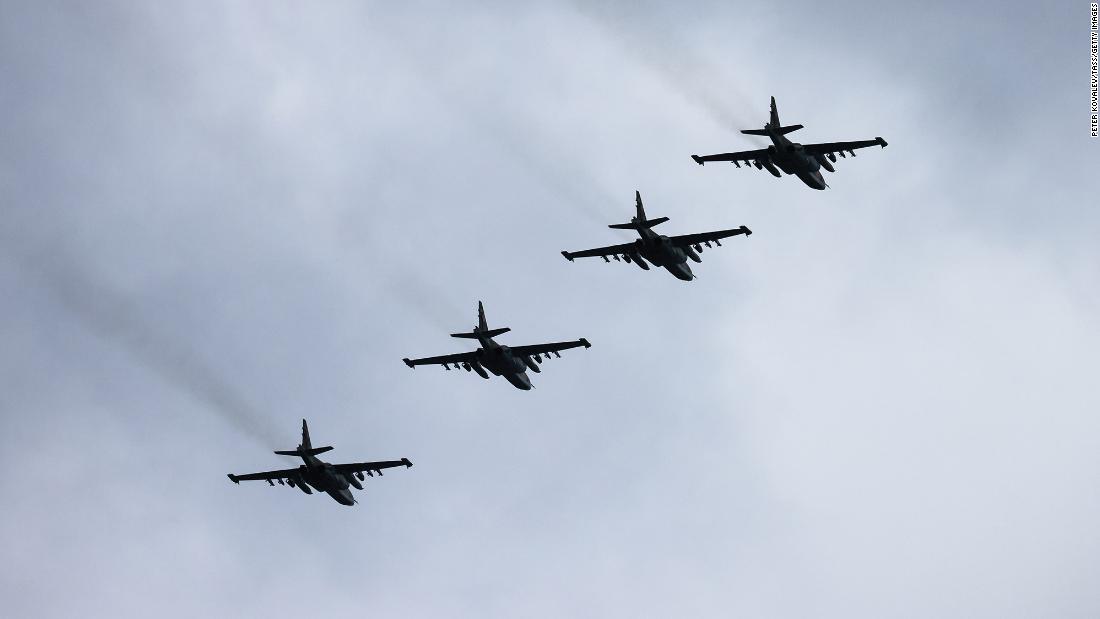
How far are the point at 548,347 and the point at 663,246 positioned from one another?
11.6m

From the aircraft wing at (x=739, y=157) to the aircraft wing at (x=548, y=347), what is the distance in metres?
16.0

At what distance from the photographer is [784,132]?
96.9 meters

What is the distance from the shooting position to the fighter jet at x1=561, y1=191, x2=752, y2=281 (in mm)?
99688

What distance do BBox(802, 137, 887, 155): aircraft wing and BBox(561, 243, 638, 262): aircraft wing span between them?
13366 millimetres

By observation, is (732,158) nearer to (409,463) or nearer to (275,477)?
(409,463)

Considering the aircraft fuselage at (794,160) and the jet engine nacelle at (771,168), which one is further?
the jet engine nacelle at (771,168)

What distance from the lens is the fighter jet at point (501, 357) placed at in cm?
10106

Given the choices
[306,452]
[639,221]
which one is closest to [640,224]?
[639,221]

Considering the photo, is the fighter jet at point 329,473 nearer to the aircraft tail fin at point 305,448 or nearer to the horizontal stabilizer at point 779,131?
the aircraft tail fin at point 305,448

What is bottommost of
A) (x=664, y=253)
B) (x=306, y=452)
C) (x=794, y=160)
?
(x=306, y=452)

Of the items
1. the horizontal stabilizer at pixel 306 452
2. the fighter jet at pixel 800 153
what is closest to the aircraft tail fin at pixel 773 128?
the fighter jet at pixel 800 153

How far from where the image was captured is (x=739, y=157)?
352 ft

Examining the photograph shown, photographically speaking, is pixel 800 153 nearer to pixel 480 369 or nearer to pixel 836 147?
pixel 836 147

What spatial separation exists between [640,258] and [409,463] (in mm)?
23068
